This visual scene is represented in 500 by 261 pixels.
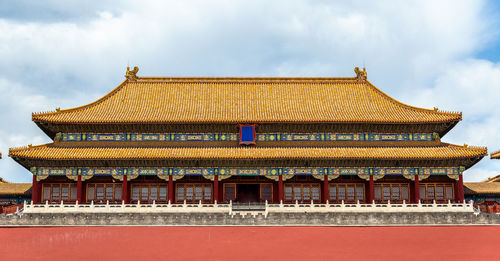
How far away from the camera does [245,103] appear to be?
131ft

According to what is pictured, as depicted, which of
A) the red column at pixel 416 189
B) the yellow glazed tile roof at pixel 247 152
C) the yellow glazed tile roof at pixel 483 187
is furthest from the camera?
the yellow glazed tile roof at pixel 483 187

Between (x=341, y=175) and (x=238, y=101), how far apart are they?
11474 mm

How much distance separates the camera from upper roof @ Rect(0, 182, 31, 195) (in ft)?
137

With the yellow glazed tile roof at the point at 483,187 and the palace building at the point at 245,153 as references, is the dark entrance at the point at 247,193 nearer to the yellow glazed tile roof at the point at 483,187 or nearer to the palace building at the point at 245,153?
the palace building at the point at 245,153

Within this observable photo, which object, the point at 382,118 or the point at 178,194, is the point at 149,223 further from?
the point at 382,118

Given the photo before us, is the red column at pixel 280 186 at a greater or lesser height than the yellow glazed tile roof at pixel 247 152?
lesser

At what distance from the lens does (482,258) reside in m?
17.8

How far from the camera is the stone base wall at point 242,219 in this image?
29281 millimetres

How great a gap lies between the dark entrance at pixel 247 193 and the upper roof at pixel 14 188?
20933 mm

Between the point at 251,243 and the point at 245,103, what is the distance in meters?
19.9

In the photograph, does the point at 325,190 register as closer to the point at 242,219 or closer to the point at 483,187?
the point at 242,219

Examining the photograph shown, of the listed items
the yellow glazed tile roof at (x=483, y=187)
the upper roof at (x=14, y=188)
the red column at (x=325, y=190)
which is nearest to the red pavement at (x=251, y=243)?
the red column at (x=325, y=190)

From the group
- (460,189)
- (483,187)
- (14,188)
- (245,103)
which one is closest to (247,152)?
(245,103)

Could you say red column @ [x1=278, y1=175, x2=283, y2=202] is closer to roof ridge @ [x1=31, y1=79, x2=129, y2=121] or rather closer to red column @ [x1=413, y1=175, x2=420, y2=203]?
red column @ [x1=413, y1=175, x2=420, y2=203]
